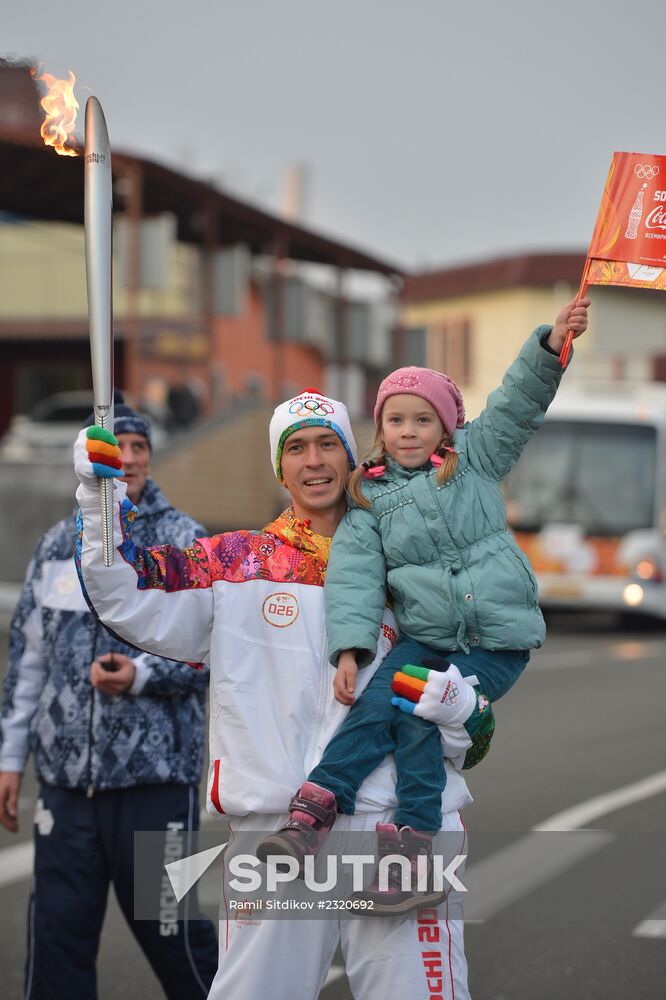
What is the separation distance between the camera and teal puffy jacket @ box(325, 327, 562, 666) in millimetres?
3283

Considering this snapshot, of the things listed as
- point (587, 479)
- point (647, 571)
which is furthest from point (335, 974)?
point (587, 479)

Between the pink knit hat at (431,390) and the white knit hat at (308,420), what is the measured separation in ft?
0.30

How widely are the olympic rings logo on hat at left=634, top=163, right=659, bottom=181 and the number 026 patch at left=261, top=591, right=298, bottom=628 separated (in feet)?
4.17

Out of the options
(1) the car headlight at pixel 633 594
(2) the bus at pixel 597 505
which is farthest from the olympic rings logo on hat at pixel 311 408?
(1) the car headlight at pixel 633 594

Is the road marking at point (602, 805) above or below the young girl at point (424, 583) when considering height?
below

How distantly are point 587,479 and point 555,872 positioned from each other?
41.4ft

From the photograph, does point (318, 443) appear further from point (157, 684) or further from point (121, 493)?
point (157, 684)

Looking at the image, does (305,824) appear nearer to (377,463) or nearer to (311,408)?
(377,463)

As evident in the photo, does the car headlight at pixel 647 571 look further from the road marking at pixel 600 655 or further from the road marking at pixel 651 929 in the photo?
the road marking at pixel 651 929

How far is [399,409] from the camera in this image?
346 centimetres

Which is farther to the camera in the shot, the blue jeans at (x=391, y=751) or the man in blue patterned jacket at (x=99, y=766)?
the man in blue patterned jacket at (x=99, y=766)

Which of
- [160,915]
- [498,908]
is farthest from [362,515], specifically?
[498,908]

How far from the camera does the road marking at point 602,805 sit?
757cm

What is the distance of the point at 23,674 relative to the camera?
4.51 m
